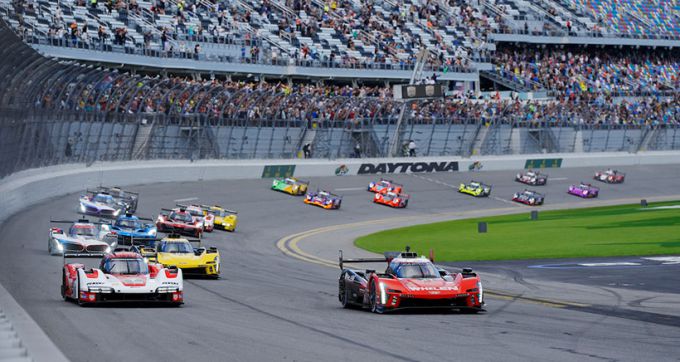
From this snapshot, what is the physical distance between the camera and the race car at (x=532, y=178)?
228 ft

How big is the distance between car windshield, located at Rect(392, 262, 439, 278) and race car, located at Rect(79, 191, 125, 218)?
24090 millimetres

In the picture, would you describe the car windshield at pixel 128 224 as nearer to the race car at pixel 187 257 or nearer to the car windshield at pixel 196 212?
the car windshield at pixel 196 212

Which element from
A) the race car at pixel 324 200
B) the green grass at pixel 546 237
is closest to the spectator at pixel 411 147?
the green grass at pixel 546 237

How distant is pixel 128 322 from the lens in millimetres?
17188

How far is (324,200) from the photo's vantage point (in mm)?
56094

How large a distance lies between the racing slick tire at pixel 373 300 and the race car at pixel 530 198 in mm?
45249

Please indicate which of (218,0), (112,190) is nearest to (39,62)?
(112,190)

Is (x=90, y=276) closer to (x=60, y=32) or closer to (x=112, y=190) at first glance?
(x=112, y=190)

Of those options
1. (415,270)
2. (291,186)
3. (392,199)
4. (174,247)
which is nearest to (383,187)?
(392,199)

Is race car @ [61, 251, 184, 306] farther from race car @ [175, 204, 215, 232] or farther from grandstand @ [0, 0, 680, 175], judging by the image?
race car @ [175, 204, 215, 232]

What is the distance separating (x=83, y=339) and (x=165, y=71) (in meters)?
53.3

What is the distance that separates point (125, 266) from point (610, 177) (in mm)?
57059

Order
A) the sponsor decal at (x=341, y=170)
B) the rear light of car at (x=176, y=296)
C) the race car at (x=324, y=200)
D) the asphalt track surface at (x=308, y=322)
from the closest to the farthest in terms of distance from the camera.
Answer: the asphalt track surface at (x=308, y=322) → the rear light of car at (x=176, y=296) → the race car at (x=324, y=200) → the sponsor decal at (x=341, y=170)

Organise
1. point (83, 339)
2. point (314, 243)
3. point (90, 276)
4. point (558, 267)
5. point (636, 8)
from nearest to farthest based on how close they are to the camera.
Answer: point (83, 339) < point (90, 276) < point (558, 267) < point (314, 243) < point (636, 8)
